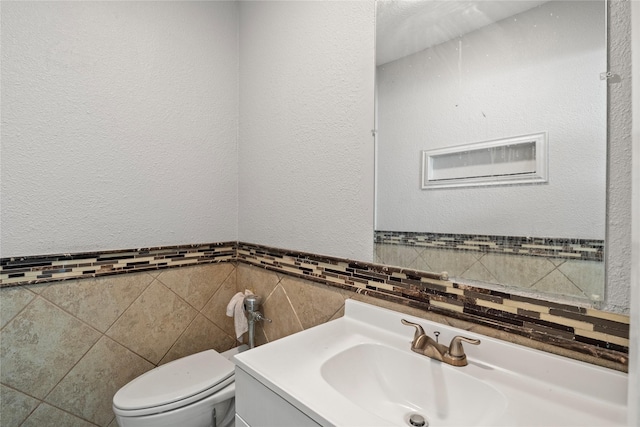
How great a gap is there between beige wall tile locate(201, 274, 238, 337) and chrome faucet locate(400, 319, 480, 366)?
1091mm

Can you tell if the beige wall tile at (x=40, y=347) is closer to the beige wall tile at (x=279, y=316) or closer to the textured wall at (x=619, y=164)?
the beige wall tile at (x=279, y=316)

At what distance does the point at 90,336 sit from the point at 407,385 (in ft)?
4.07

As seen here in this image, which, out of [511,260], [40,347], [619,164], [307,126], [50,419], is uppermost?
[307,126]

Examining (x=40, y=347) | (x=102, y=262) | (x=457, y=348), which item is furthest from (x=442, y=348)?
(x=40, y=347)

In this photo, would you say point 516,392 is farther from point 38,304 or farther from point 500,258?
point 38,304

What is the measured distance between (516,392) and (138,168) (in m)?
1.52

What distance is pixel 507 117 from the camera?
789 mm

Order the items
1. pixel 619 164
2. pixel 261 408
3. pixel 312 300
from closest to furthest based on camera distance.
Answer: pixel 619 164 < pixel 261 408 < pixel 312 300

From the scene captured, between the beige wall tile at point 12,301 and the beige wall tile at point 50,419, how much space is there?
1.17 feet

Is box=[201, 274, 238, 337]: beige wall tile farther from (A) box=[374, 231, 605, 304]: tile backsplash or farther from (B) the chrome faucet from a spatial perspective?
(B) the chrome faucet

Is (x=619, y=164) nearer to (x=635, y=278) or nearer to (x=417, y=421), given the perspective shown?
(x=635, y=278)

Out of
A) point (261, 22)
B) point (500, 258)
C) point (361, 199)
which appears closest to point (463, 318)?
point (500, 258)

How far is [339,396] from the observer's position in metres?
0.66

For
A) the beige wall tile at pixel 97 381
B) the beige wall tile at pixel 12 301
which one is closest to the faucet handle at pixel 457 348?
the beige wall tile at pixel 97 381
